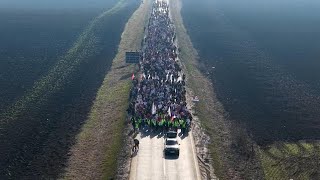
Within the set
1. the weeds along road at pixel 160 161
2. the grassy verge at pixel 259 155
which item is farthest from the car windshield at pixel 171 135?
the grassy verge at pixel 259 155

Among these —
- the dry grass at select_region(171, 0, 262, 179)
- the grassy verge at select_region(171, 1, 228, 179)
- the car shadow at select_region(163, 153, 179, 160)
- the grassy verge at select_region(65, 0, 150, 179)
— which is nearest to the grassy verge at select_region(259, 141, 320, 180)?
the dry grass at select_region(171, 0, 262, 179)

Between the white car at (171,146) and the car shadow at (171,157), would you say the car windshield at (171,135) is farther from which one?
the car shadow at (171,157)

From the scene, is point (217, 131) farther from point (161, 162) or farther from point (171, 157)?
point (161, 162)

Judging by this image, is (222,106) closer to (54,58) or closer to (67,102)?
(67,102)

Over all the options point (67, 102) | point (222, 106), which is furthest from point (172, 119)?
point (67, 102)

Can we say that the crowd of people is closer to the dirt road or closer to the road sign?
the road sign
